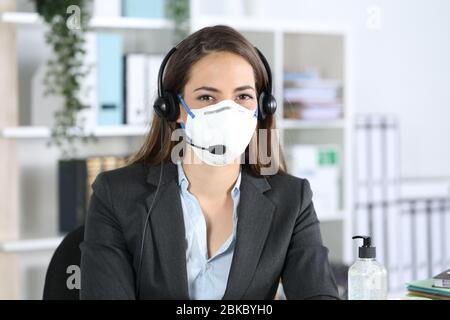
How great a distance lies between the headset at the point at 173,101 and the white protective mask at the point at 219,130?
0.03m

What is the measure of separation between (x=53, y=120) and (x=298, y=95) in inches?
40.2

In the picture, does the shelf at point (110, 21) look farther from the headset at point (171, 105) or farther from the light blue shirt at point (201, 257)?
the light blue shirt at point (201, 257)

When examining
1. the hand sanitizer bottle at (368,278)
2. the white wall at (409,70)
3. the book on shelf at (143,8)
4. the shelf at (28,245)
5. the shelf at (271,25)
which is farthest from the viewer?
the white wall at (409,70)

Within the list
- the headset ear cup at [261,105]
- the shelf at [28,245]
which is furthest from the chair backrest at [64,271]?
the shelf at [28,245]

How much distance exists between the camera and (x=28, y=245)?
8.84 feet

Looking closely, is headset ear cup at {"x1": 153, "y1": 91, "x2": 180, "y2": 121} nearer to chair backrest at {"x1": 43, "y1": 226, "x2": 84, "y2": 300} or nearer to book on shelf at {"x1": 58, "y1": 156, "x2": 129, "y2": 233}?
chair backrest at {"x1": 43, "y1": 226, "x2": 84, "y2": 300}

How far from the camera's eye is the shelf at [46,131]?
2.69 m

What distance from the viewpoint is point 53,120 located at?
2.89 metres

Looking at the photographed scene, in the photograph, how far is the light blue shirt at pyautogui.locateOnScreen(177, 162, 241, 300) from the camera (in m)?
1.30

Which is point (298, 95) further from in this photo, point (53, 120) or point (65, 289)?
point (65, 289)

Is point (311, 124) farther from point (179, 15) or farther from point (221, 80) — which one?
point (221, 80)

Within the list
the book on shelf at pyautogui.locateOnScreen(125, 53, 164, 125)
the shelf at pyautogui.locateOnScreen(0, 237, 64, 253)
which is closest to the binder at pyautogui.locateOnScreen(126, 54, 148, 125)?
the book on shelf at pyautogui.locateOnScreen(125, 53, 164, 125)

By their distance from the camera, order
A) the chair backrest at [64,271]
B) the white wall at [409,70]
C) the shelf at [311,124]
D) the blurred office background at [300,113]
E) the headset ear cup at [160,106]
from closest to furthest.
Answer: the headset ear cup at [160,106]
the chair backrest at [64,271]
the blurred office background at [300,113]
the shelf at [311,124]
the white wall at [409,70]
